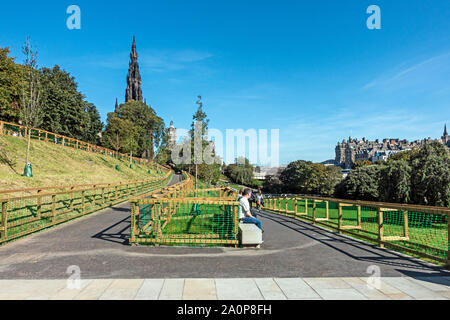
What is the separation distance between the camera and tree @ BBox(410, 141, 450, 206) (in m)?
25.6

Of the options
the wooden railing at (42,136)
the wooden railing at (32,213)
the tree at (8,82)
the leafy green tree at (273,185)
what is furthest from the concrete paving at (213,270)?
the leafy green tree at (273,185)

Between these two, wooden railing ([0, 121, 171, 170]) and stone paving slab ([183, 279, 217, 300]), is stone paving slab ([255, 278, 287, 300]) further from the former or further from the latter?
wooden railing ([0, 121, 171, 170])

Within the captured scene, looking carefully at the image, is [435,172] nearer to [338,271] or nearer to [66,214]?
[338,271]

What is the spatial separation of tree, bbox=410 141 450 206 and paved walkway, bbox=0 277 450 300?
2599 cm

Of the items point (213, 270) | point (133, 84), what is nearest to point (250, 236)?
point (213, 270)

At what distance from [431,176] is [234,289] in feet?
95.8

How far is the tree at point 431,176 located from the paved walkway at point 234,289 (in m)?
26.0

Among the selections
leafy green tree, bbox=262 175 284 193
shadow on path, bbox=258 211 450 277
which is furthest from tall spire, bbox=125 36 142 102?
shadow on path, bbox=258 211 450 277

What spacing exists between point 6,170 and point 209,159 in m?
15.4

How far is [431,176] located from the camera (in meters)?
26.3

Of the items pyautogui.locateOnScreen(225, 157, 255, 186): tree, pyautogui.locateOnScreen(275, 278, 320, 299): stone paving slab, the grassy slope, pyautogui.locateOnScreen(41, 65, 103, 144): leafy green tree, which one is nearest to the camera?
pyautogui.locateOnScreen(275, 278, 320, 299): stone paving slab

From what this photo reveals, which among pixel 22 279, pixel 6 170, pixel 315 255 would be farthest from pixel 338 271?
pixel 6 170
